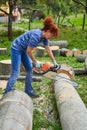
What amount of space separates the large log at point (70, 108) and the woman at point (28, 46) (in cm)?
72

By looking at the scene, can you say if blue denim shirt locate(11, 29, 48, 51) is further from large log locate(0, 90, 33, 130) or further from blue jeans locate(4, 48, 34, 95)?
large log locate(0, 90, 33, 130)

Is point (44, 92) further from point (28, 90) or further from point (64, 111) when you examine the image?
point (64, 111)

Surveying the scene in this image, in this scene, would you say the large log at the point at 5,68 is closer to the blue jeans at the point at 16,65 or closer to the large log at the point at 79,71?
the large log at the point at 79,71

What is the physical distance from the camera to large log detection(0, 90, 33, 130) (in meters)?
5.04

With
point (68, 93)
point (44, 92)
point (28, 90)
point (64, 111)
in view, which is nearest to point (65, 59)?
point (44, 92)

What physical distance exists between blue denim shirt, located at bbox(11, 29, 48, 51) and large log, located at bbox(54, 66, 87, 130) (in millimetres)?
1006

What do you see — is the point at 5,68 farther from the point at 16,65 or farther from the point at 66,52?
the point at 66,52

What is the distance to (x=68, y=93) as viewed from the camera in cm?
702

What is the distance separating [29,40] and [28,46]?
177 millimetres

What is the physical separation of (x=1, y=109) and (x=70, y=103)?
1251 millimetres

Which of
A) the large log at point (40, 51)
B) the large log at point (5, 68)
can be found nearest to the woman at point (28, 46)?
the large log at point (5, 68)

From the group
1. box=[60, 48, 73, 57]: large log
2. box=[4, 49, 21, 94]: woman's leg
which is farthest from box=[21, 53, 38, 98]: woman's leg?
box=[60, 48, 73, 57]: large log

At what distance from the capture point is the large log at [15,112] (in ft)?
16.5

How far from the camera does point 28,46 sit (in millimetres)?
6965
